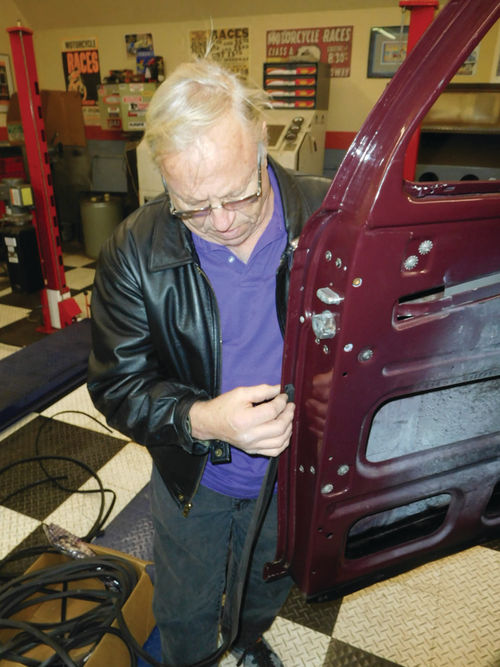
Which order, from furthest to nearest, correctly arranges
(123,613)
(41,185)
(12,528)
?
(41,185) < (12,528) < (123,613)

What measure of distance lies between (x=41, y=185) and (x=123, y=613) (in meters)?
2.50

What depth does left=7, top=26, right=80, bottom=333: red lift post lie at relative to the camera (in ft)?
8.81

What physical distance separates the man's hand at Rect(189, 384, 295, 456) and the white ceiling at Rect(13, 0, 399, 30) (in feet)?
13.5

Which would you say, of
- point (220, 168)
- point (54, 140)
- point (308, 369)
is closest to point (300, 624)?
point (308, 369)

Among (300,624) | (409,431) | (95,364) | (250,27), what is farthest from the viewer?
(250,27)

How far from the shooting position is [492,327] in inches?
30.2

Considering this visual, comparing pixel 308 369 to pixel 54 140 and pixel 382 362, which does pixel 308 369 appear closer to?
pixel 382 362

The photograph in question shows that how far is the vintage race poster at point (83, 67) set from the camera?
5.19 meters

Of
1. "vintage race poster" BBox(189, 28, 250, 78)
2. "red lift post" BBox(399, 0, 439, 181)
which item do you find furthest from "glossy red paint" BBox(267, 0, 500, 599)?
"vintage race poster" BBox(189, 28, 250, 78)

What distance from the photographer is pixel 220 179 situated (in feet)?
2.88

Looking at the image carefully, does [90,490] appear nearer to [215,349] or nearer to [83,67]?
[215,349]

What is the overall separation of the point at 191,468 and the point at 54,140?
510cm

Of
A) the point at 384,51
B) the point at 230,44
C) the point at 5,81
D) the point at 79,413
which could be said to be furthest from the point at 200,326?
the point at 5,81

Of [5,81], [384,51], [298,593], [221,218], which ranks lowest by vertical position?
[298,593]
